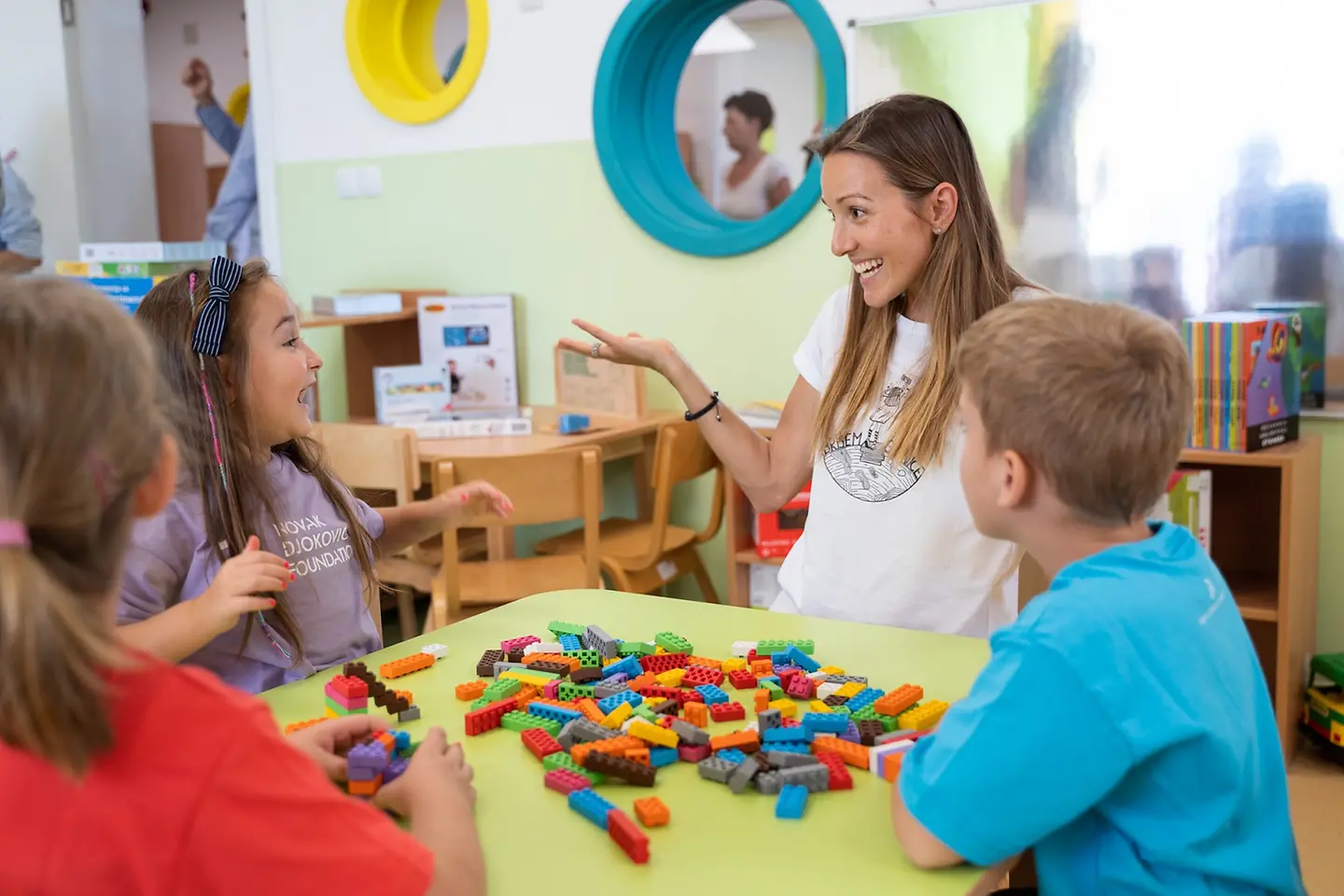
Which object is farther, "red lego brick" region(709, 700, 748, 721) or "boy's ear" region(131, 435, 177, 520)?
"red lego brick" region(709, 700, 748, 721)

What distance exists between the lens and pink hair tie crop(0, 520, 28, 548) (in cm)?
74

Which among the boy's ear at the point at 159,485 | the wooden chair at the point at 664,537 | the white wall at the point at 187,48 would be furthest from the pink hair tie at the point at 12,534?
the white wall at the point at 187,48

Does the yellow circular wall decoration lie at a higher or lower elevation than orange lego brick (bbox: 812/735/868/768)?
higher

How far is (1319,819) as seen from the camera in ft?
8.82

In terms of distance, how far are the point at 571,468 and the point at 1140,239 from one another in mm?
1671

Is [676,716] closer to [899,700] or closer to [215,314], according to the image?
[899,700]

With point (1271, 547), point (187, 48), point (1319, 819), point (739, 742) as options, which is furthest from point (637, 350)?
point (187, 48)

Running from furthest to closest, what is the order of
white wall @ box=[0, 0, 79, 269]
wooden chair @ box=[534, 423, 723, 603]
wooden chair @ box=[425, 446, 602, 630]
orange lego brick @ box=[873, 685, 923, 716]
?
white wall @ box=[0, 0, 79, 269]
wooden chair @ box=[534, 423, 723, 603]
wooden chair @ box=[425, 446, 602, 630]
orange lego brick @ box=[873, 685, 923, 716]

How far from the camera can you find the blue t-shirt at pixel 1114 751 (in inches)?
38.6

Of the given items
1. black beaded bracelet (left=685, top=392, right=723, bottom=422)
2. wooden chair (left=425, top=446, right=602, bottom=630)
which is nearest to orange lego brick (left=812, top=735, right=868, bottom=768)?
black beaded bracelet (left=685, top=392, right=723, bottom=422)

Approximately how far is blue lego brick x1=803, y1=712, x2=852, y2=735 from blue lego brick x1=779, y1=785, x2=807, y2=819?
14 centimetres

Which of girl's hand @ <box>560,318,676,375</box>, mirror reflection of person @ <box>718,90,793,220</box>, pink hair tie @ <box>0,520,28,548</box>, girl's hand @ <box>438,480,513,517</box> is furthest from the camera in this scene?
mirror reflection of person @ <box>718,90,793,220</box>

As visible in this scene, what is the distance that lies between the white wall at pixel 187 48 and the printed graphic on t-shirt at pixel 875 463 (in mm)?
7636

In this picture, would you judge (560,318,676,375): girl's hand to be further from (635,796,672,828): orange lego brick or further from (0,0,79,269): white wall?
(0,0,79,269): white wall
